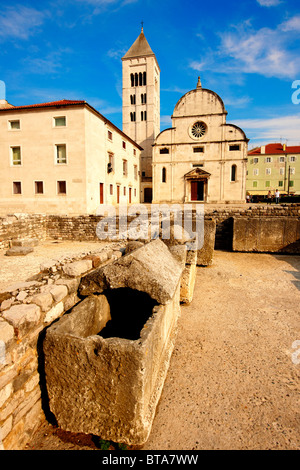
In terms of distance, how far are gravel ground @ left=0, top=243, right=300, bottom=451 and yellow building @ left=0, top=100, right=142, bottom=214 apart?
501 inches

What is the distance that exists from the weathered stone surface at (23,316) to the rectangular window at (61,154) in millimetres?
17314

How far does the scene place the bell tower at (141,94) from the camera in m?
38.4

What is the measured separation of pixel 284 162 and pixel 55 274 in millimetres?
52058

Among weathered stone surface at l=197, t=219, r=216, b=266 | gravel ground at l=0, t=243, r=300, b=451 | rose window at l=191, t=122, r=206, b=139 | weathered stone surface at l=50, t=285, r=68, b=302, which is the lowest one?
gravel ground at l=0, t=243, r=300, b=451

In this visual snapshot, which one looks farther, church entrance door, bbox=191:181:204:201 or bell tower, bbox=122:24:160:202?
bell tower, bbox=122:24:160:202

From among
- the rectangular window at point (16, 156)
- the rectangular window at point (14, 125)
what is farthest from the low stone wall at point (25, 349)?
the rectangular window at point (14, 125)

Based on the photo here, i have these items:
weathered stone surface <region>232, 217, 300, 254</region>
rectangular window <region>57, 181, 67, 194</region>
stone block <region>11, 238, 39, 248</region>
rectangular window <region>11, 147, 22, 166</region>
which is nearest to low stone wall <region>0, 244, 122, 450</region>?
stone block <region>11, 238, 39, 248</region>

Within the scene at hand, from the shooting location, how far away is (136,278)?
294 centimetres

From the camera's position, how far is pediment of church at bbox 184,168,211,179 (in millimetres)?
28372

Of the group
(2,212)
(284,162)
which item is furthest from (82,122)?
(284,162)

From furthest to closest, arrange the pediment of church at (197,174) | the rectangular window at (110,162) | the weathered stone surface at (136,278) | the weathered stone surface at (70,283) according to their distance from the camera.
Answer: the pediment of church at (197,174) < the rectangular window at (110,162) < the weathered stone surface at (70,283) < the weathered stone surface at (136,278)

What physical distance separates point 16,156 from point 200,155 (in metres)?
18.5

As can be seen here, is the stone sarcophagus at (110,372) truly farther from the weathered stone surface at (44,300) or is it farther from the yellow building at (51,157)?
the yellow building at (51,157)

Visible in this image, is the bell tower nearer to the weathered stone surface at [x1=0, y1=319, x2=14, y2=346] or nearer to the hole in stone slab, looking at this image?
the hole in stone slab
